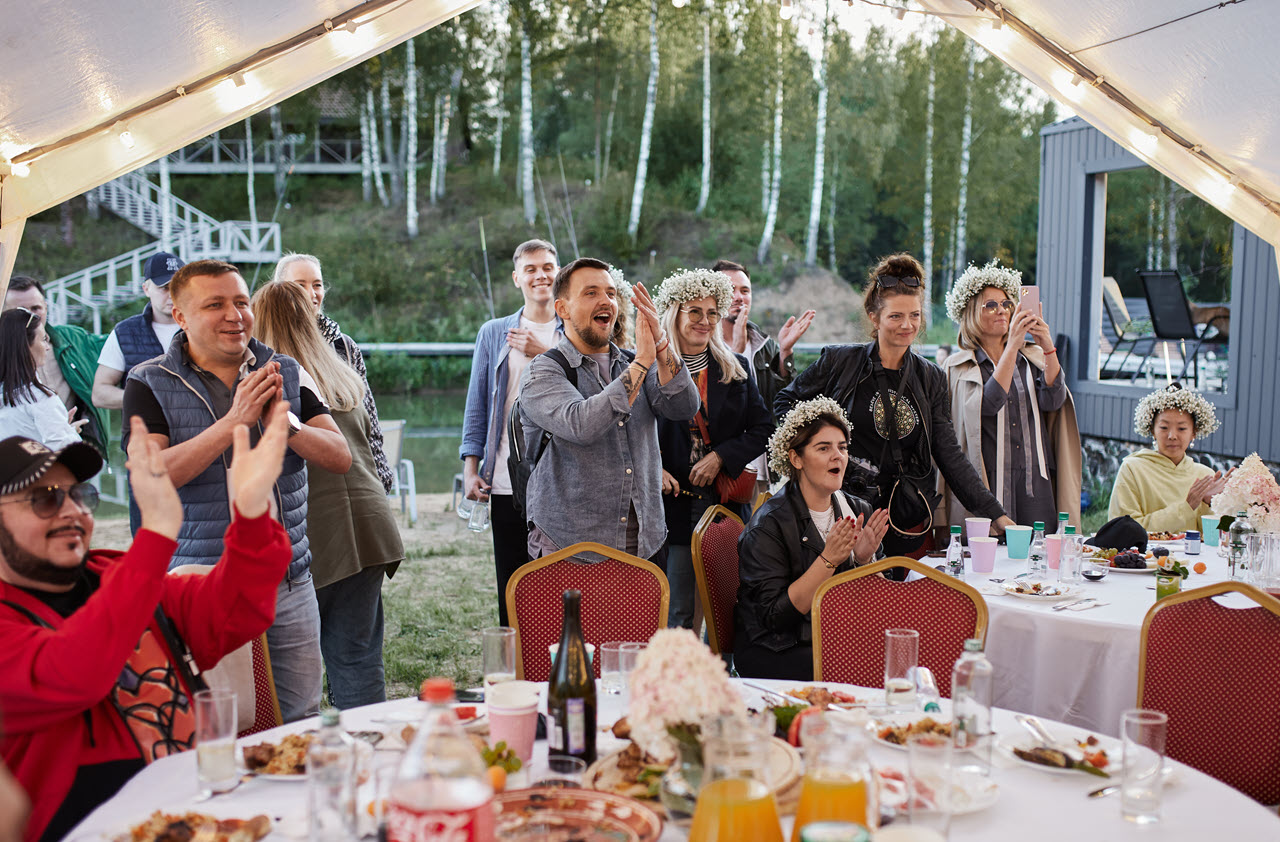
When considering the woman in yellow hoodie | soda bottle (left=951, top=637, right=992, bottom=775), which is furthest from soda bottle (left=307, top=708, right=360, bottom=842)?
the woman in yellow hoodie

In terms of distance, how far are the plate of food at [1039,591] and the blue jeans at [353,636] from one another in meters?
2.25

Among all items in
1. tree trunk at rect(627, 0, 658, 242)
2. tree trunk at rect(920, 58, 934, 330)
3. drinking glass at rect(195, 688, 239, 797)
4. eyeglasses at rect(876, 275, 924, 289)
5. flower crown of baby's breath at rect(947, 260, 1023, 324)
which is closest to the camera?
drinking glass at rect(195, 688, 239, 797)

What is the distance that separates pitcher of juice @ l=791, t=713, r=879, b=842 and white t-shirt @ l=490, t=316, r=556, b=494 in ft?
9.83

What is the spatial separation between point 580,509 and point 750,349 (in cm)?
191

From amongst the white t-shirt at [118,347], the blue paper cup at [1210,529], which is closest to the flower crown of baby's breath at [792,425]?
the blue paper cup at [1210,529]

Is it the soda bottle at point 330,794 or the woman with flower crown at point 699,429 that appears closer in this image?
the soda bottle at point 330,794

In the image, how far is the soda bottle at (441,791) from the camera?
1.34 meters

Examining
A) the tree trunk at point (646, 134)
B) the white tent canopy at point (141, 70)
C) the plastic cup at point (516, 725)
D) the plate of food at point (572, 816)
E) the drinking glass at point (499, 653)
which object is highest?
the tree trunk at point (646, 134)

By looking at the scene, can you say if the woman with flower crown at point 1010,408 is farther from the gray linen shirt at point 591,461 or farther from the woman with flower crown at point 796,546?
the gray linen shirt at point 591,461

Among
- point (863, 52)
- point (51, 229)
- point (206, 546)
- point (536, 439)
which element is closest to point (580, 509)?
point (536, 439)

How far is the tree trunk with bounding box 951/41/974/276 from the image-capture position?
82.4ft

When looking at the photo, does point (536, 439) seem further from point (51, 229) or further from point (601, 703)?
point (51, 229)

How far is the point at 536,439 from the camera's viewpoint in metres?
3.67

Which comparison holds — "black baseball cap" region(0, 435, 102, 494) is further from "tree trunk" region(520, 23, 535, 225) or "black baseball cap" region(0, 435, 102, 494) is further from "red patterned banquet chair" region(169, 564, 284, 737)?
"tree trunk" region(520, 23, 535, 225)
